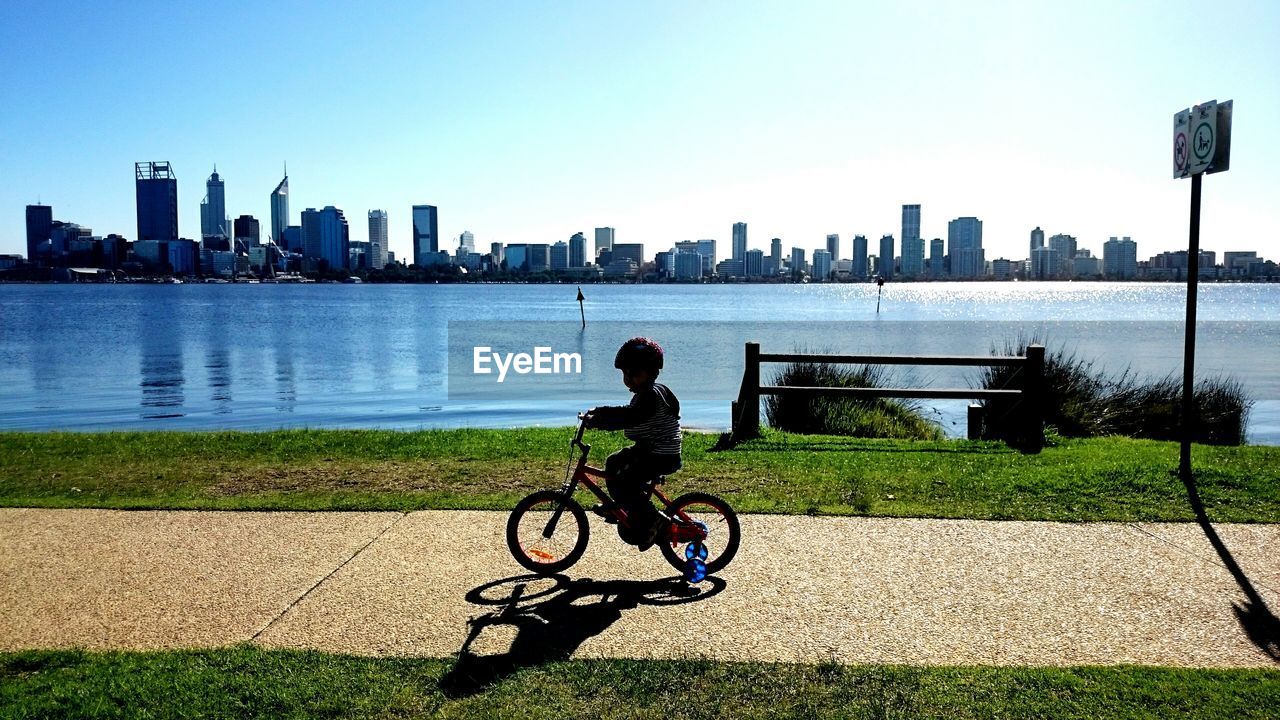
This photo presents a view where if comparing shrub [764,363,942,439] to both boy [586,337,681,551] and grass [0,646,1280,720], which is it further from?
grass [0,646,1280,720]

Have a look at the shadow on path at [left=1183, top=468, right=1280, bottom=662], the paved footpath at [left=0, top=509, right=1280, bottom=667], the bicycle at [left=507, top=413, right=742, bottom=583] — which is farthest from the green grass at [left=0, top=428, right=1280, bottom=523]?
the bicycle at [left=507, top=413, right=742, bottom=583]

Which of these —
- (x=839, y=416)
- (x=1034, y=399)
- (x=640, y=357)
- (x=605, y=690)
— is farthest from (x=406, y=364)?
(x=605, y=690)

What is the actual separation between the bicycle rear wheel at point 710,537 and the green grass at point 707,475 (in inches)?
54.3

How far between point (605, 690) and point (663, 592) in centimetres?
159

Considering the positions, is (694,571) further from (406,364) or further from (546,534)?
(406,364)

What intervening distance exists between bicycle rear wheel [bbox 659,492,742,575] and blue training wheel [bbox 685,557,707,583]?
7cm

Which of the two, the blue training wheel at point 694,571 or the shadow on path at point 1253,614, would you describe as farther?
the blue training wheel at point 694,571

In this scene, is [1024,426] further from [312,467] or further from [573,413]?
[573,413]

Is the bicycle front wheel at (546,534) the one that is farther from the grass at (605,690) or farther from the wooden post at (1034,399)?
the wooden post at (1034,399)

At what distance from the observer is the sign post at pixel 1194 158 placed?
8.48 m

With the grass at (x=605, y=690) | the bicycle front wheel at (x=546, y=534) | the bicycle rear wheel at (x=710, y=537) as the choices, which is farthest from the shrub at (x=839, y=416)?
the grass at (x=605, y=690)

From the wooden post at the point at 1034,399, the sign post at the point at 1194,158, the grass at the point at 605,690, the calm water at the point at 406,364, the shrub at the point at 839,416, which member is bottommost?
the calm water at the point at 406,364

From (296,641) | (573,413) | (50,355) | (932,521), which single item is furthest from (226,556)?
(50,355)

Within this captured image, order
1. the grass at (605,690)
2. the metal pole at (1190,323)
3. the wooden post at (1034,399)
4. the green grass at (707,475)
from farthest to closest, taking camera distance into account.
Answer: the wooden post at (1034,399) < the metal pole at (1190,323) < the green grass at (707,475) < the grass at (605,690)
